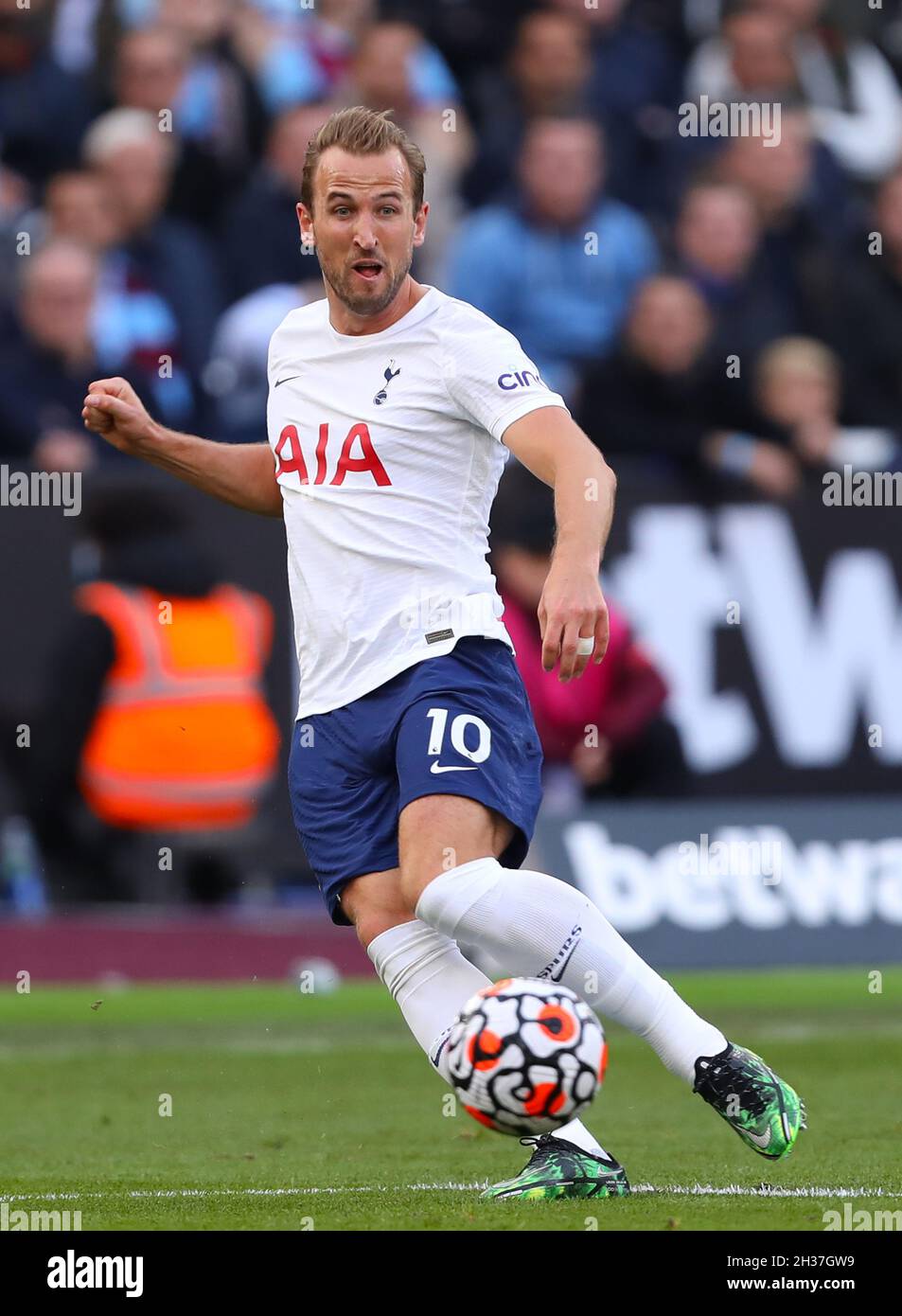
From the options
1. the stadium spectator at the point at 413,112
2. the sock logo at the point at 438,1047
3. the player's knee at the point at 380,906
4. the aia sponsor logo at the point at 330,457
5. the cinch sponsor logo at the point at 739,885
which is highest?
the stadium spectator at the point at 413,112

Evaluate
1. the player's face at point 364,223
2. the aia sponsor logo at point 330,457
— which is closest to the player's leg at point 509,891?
the aia sponsor logo at point 330,457

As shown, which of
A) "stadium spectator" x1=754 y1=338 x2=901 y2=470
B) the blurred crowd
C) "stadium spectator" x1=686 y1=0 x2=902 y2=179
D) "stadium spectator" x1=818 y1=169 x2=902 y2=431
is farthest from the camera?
"stadium spectator" x1=686 y1=0 x2=902 y2=179

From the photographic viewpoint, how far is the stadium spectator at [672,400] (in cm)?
1267

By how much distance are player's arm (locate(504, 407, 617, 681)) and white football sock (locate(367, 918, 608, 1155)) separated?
947mm

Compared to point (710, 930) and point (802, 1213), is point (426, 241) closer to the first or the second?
point (710, 930)

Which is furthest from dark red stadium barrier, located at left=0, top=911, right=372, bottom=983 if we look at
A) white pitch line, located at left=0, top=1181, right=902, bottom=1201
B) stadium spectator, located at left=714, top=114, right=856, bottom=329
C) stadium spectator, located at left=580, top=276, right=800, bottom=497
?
white pitch line, located at left=0, top=1181, right=902, bottom=1201

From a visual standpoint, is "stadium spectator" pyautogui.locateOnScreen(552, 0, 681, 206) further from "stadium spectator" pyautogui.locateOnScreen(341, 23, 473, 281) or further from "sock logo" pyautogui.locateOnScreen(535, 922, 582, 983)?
"sock logo" pyautogui.locateOnScreen(535, 922, 582, 983)

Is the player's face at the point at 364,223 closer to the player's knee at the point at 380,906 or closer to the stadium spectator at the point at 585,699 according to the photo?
the player's knee at the point at 380,906

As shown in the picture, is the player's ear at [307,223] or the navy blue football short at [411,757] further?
the player's ear at [307,223]

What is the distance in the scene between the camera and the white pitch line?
5676mm

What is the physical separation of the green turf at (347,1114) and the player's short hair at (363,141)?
2403 millimetres

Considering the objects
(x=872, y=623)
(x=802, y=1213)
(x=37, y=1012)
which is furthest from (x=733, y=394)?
(x=802, y=1213)

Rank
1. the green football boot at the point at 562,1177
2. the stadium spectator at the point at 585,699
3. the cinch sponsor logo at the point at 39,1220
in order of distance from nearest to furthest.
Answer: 1. the cinch sponsor logo at the point at 39,1220
2. the green football boot at the point at 562,1177
3. the stadium spectator at the point at 585,699
